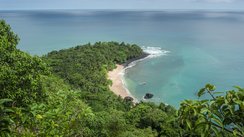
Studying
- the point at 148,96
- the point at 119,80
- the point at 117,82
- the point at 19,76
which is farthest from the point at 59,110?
the point at 119,80

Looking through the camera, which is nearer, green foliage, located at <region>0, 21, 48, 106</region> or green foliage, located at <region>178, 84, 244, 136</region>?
green foliage, located at <region>178, 84, 244, 136</region>

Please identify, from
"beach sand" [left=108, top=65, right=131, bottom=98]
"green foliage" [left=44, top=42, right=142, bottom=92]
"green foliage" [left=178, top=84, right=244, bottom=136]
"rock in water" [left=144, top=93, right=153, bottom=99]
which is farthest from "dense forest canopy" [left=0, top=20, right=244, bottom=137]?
"green foliage" [left=44, top=42, right=142, bottom=92]

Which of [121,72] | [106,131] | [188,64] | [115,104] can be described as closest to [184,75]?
[188,64]

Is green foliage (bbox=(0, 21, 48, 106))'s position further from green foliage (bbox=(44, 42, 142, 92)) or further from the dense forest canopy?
green foliage (bbox=(44, 42, 142, 92))

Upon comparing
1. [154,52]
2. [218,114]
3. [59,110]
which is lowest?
[218,114]

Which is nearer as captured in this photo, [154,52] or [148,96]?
[148,96]

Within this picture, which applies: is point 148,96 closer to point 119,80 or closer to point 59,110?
point 119,80

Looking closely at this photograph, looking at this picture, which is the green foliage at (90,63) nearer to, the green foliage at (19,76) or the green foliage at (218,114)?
the green foliage at (19,76)

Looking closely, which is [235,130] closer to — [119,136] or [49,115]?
[49,115]
